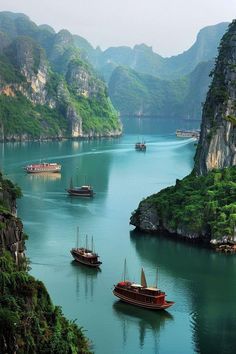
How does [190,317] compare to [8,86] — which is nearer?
[190,317]

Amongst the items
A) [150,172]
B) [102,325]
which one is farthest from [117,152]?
[102,325]

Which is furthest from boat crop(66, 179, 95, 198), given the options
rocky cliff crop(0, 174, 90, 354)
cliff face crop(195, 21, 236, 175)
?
rocky cliff crop(0, 174, 90, 354)

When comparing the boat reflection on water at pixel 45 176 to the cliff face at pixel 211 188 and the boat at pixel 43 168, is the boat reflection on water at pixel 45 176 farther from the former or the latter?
the cliff face at pixel 211 188

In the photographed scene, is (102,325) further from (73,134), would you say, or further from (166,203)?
(73,134)

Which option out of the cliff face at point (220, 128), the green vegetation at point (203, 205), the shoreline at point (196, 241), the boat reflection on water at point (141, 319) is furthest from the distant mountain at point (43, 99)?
the boat reflection on water at point (141, 319)

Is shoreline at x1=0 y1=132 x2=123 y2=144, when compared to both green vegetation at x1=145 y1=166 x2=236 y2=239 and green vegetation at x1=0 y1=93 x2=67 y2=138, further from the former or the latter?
green vegetation at x1=145 y1=166 x2=236 y2=239

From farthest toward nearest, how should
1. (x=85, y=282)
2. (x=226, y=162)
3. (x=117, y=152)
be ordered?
(x=117, y=152)
(x=226, y=162)
(x=85, y=282)
